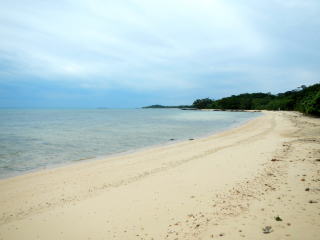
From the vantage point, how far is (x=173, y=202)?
736 cm

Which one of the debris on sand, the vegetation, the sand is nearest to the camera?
the debris on sand

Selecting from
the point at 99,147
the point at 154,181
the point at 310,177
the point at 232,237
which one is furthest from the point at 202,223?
the point at 99,147

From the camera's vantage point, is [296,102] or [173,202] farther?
[296,102]

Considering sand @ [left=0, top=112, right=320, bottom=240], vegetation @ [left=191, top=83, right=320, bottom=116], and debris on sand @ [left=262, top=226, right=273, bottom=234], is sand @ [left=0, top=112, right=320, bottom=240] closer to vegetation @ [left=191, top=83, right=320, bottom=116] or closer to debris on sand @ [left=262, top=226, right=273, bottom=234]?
debris on sand @ [left=262, top=226, right=273, bottom=234]

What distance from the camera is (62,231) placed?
6.05 metres

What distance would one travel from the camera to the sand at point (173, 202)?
5594 mm

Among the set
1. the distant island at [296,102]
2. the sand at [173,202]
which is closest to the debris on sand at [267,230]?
the sand at [173,202]

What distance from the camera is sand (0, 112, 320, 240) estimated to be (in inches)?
220

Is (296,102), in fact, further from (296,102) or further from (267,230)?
(267,230)

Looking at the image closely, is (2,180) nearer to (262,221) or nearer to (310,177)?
(262,221)

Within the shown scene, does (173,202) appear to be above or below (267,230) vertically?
below

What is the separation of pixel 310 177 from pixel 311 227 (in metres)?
4.22

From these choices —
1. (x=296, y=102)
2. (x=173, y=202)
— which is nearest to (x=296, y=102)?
(x=296, y=102)

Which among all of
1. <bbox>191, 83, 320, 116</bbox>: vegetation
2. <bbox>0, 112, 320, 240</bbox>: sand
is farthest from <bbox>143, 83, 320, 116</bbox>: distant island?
<bbox>0, 112, 320, 240</bbox>: sand
